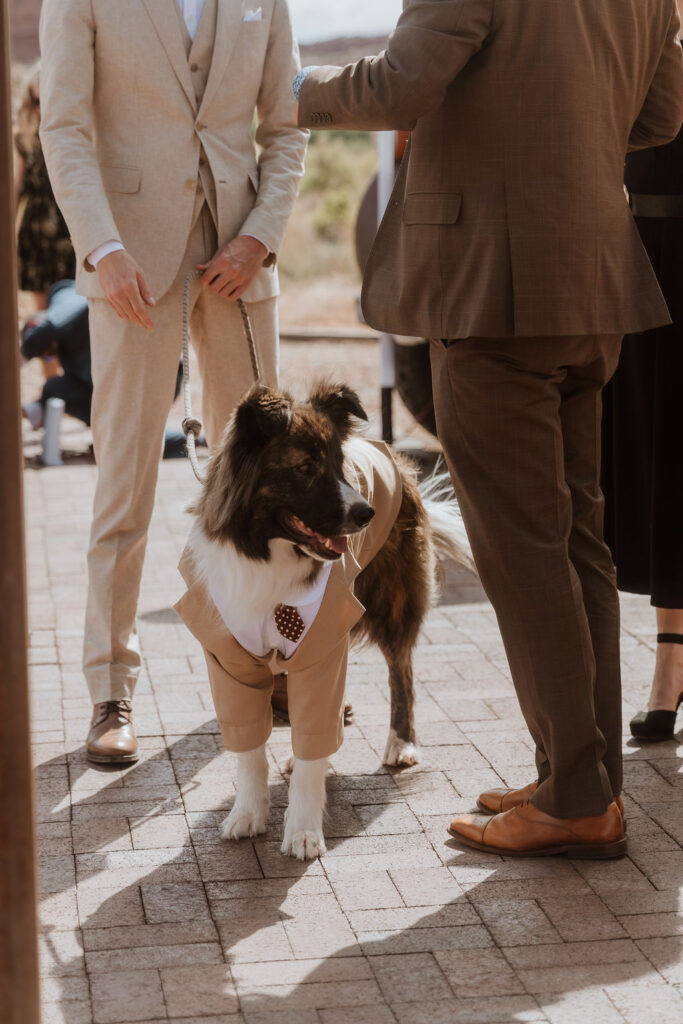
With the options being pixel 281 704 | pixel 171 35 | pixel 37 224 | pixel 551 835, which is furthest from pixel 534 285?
Result: pixel 37 224

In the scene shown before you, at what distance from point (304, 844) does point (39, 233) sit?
6911 millimetres

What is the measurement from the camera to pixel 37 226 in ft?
30.4

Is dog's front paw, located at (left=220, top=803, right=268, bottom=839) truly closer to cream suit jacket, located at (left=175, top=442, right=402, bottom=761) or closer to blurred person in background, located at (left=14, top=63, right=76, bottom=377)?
cream suit jacket, located at (left=175, top=442, right=402, bottom=761)

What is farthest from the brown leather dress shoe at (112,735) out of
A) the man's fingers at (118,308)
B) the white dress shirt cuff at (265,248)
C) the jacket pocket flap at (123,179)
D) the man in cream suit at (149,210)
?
the jacket pocket flap at (123,179)

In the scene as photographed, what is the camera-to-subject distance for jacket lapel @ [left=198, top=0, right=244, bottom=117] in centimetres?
390

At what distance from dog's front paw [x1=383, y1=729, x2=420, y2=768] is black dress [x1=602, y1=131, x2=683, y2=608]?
962 mm

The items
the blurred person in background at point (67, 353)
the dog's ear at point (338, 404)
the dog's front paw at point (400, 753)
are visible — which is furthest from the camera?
the blurred person in background at point (67, 353)

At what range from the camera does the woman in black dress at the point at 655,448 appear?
402cm

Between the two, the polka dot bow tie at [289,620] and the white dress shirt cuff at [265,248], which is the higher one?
the white dress shirt cuff at [265,248]

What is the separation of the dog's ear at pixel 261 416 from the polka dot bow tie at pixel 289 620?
0.45 metres

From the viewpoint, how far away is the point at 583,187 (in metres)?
3.04

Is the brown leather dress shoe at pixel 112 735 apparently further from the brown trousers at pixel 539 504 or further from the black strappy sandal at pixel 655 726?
the black strappy sandal at pixel 655 726

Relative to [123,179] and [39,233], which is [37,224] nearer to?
[39,233]

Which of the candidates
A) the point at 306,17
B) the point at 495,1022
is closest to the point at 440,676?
the point at 495,1022
